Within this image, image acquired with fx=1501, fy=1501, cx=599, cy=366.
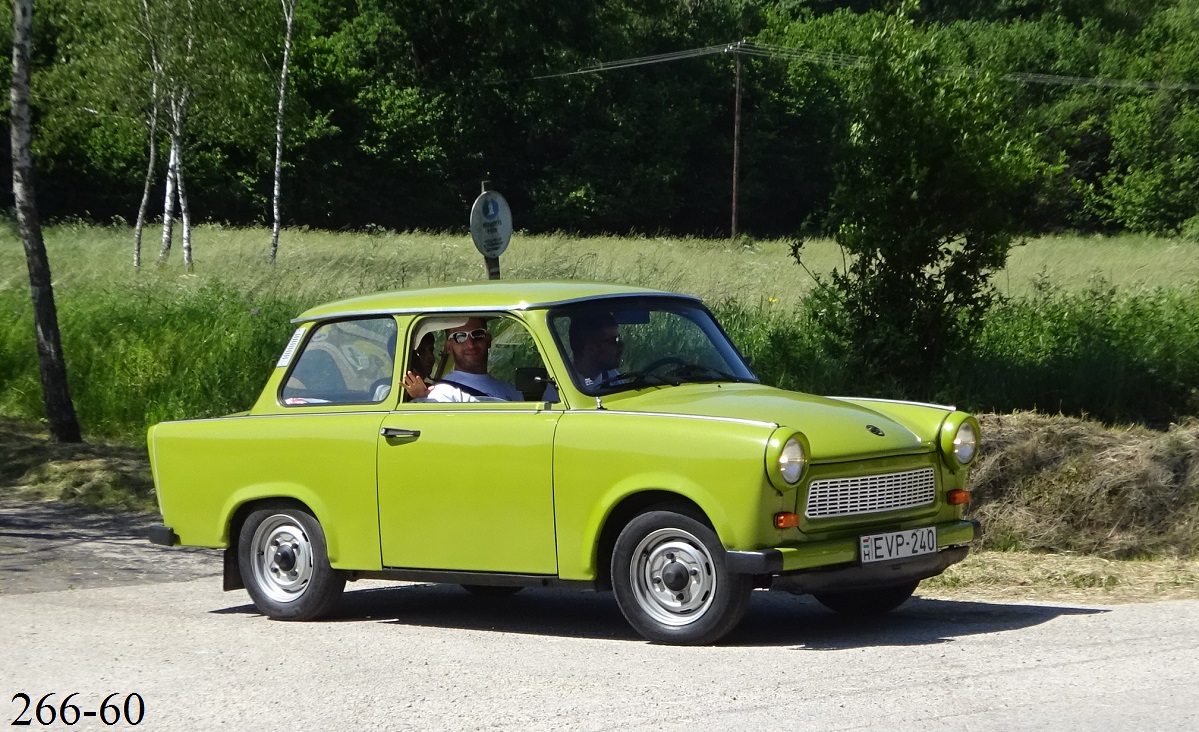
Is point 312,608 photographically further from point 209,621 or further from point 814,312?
point 814,312

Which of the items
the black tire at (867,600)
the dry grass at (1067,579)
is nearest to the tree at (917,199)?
the dry grass at (1067,579)

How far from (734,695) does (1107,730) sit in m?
1.43

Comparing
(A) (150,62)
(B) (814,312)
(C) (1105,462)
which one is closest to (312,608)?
(C) (1105,462)

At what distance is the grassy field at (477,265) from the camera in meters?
21.5

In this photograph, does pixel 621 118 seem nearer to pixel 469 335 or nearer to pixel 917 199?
pixel 917 199

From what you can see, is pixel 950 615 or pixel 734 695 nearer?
pixel 734 695

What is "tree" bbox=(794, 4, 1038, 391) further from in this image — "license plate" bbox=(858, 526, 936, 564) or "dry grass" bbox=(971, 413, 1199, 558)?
"license plate" bbox=(858, 526, 936, 564)

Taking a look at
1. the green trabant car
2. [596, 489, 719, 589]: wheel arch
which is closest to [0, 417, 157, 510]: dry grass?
the green trabant car

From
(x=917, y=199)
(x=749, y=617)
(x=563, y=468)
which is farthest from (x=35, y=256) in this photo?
(x=749, y=617)

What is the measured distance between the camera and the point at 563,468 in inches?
287

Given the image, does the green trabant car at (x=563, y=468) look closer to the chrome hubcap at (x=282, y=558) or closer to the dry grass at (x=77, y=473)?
the chrome hubcap at (x=282, y=558)

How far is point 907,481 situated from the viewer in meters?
7.33

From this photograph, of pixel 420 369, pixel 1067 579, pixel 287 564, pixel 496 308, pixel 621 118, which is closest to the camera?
pixel 496 308

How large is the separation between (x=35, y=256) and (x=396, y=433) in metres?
8.39
